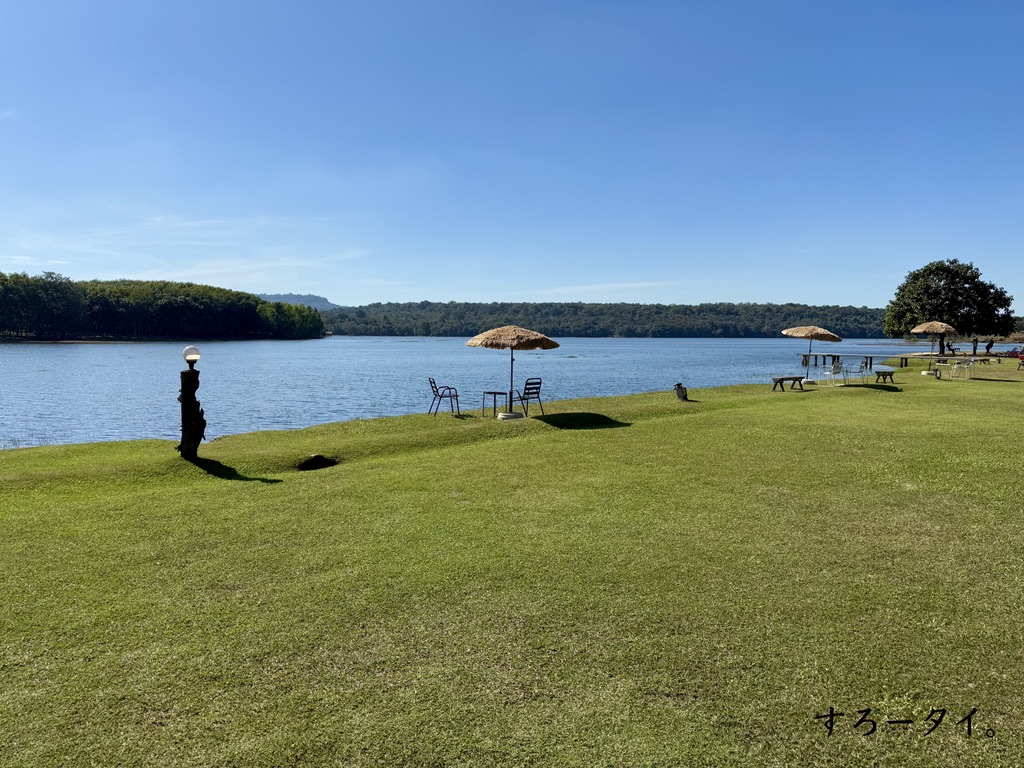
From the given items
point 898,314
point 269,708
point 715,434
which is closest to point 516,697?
point 269,708

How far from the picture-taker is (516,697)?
4.02 metres

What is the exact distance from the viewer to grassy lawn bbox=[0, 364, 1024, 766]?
3658 mm

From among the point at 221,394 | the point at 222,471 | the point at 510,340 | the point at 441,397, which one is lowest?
the point at 221,394

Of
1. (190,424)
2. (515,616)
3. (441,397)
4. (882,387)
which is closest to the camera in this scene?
(515,616)

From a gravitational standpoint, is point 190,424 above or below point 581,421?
above

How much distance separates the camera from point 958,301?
4688 cm

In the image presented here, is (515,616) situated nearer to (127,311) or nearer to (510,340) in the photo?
(510,340)

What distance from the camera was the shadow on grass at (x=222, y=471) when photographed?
10703 mm

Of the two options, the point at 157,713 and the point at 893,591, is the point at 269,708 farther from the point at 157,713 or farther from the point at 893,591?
the point at 893,591

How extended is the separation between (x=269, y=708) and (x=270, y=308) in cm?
13718

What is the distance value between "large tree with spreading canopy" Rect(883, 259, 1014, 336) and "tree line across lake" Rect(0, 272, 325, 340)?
356ft

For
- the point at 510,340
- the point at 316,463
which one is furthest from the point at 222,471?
the point at 510,340

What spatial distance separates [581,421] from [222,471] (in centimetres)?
910

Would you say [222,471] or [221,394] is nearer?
[222,471]
